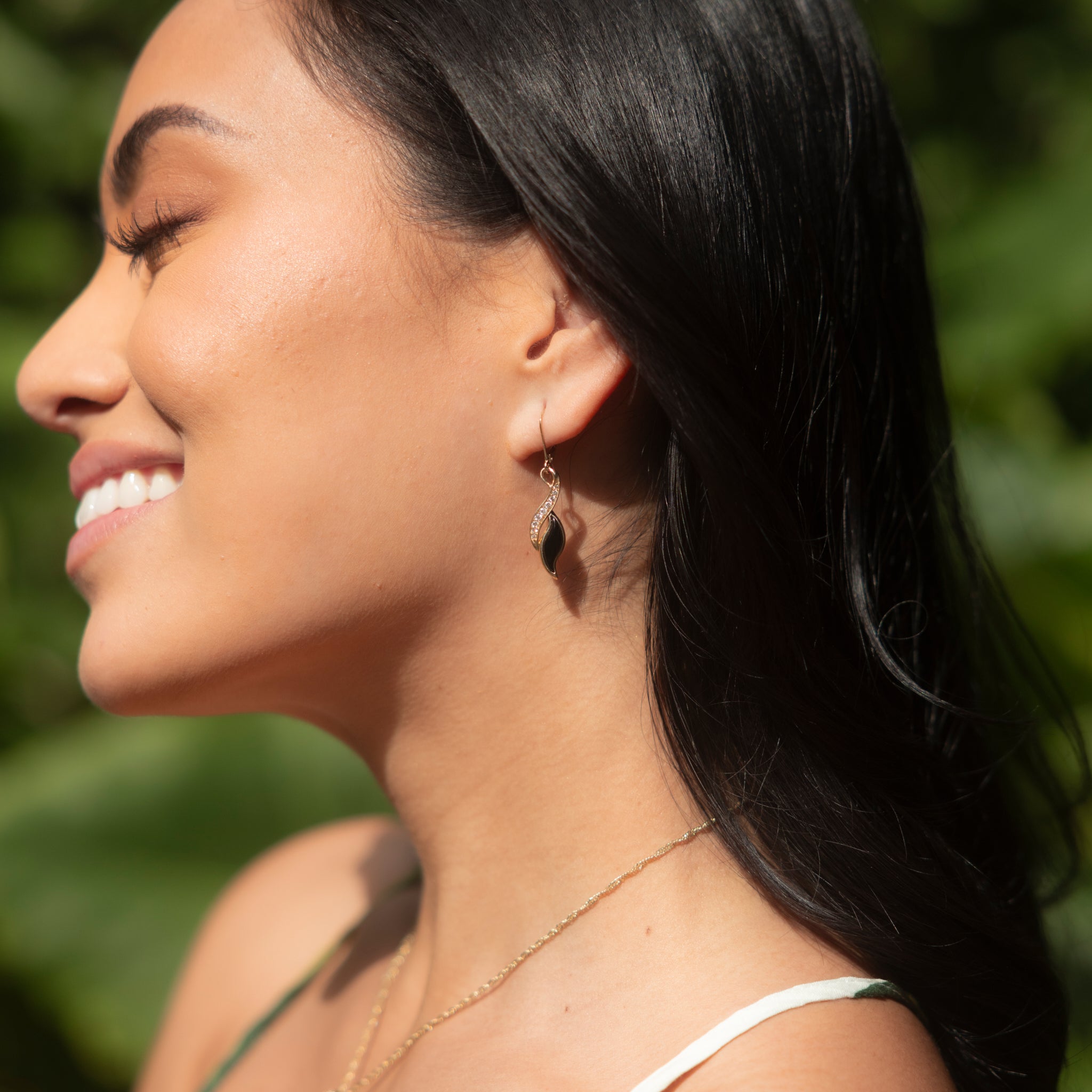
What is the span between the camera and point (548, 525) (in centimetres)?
120

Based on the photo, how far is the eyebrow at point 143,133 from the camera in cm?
119

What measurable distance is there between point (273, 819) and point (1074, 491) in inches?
80.8

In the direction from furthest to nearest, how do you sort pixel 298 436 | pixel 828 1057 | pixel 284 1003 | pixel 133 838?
1. pixel 133 838
2. pixel 284 1003
3. pixel 298 436
4. pixel 828 1057

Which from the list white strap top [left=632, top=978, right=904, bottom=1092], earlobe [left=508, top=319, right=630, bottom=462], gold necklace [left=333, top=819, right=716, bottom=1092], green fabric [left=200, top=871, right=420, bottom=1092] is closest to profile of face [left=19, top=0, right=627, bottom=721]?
earlobe [left=508, top=319, right=630, bottom=462]

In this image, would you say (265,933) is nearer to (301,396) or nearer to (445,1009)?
(445,1009)

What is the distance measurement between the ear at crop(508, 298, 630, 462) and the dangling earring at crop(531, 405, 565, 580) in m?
0.01

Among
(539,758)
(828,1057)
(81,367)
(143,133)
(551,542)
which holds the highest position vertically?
(143,133)

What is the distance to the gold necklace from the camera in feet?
3.96

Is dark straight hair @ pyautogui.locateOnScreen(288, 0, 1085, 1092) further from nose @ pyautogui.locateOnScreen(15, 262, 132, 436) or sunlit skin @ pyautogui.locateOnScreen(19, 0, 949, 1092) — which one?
nose @ pyautogui.locateOnScreen(15, 262, 132, 436)

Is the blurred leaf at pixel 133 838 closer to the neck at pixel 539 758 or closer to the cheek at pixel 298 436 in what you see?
the neck at pixel 539 758

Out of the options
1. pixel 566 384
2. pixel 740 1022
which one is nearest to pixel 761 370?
pixel 566 384

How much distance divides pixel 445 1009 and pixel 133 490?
2.40 ft

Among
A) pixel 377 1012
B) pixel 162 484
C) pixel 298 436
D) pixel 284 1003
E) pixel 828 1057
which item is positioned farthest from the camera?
pixel 284 1003

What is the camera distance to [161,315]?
119 cm
